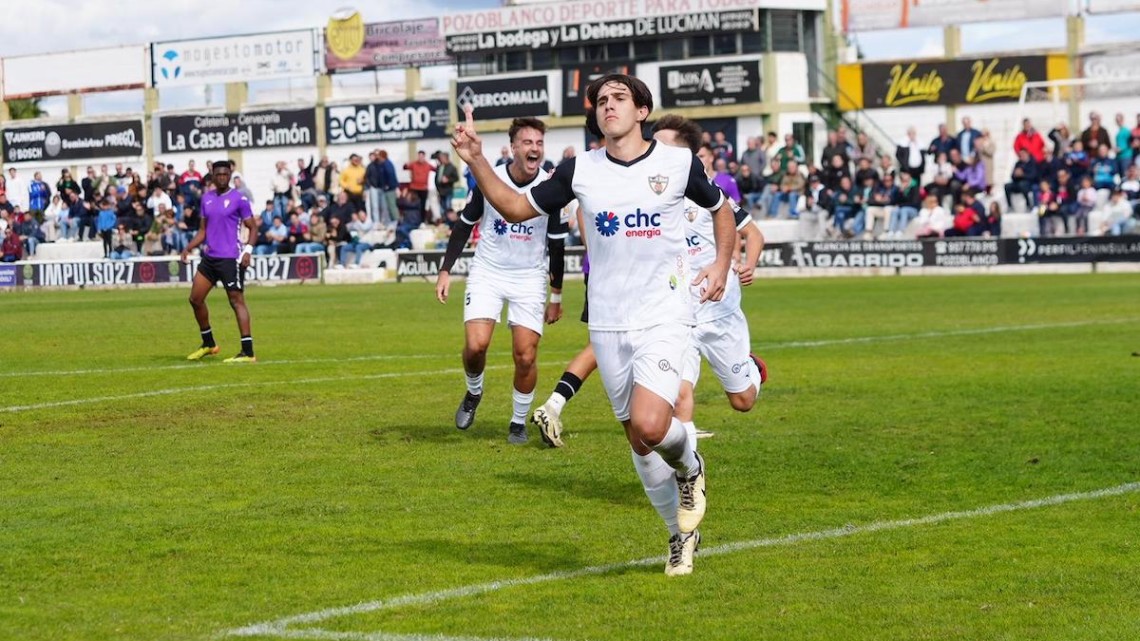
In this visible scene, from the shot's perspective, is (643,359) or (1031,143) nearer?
(643,359)

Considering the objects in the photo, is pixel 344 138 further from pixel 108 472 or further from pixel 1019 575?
pixel 1019 575

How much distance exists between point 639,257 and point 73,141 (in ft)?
208

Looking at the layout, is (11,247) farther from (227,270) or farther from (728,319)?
(728,319)

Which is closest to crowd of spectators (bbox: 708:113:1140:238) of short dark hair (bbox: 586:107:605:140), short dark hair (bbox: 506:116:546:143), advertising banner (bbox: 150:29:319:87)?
advertising banner (bbox: 150:29:319:87)

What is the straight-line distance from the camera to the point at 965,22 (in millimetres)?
51250

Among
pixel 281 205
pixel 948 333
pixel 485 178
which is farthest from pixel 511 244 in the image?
pixel 281 205

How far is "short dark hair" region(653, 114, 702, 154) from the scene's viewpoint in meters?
10.1

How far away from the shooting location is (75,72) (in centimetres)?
6969

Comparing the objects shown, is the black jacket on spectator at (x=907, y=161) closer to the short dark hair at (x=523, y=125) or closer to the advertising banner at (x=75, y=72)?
the short dark hair at (x=523, y=125)

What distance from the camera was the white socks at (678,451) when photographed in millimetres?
7695

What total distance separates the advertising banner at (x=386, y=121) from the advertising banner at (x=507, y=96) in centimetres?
158

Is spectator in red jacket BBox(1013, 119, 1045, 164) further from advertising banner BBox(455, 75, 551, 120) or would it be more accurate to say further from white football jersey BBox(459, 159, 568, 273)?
white football jersey BBox(459, 159, 568, 273)

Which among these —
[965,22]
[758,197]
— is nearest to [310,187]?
[758,197]

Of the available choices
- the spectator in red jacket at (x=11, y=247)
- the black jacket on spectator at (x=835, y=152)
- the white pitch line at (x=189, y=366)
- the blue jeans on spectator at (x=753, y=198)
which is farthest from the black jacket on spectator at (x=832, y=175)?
the white pitch line at (x=189, y=366)
